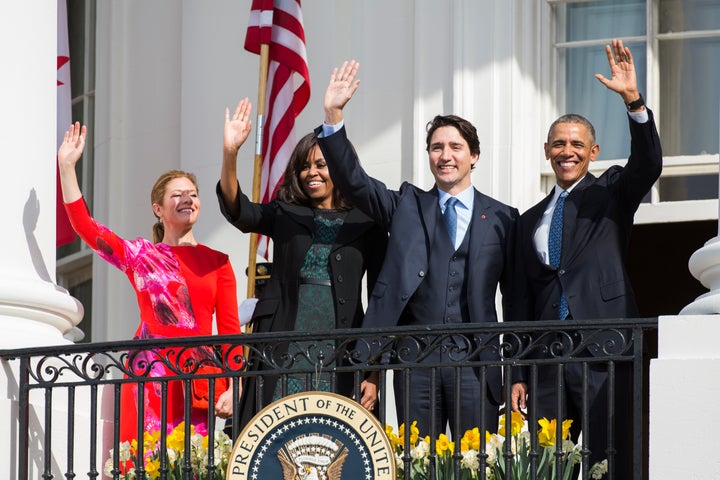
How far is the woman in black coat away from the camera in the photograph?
866cm

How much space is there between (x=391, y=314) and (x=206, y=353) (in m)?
0.83

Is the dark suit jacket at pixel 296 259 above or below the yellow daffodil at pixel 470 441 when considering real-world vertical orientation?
above

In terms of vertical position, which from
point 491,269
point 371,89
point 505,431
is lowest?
point 505,431

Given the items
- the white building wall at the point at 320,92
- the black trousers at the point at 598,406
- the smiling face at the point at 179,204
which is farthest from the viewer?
the white building wall at the point at 320,92

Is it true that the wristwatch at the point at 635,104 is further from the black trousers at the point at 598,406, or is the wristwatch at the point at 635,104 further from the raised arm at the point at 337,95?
the raised arm at the point at 337,95

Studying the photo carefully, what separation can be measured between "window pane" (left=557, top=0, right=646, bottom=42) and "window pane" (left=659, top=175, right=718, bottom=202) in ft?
2.85

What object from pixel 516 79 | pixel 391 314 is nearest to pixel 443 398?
pixel 391 314

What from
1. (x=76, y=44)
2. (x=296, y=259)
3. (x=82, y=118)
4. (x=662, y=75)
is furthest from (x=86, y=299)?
(x=296, y=259)

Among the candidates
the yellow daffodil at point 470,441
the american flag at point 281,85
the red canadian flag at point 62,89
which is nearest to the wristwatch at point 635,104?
the yellow daffodil at point 470,441

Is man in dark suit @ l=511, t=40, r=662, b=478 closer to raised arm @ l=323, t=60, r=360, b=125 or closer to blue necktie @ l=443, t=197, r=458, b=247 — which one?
blue necktie @ l=443, t=197, r=458, b=247

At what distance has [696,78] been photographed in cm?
1086

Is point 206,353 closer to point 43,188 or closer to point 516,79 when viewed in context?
point 43,188

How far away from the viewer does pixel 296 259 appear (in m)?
8.80

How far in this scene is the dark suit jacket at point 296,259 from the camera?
870 centimetres
